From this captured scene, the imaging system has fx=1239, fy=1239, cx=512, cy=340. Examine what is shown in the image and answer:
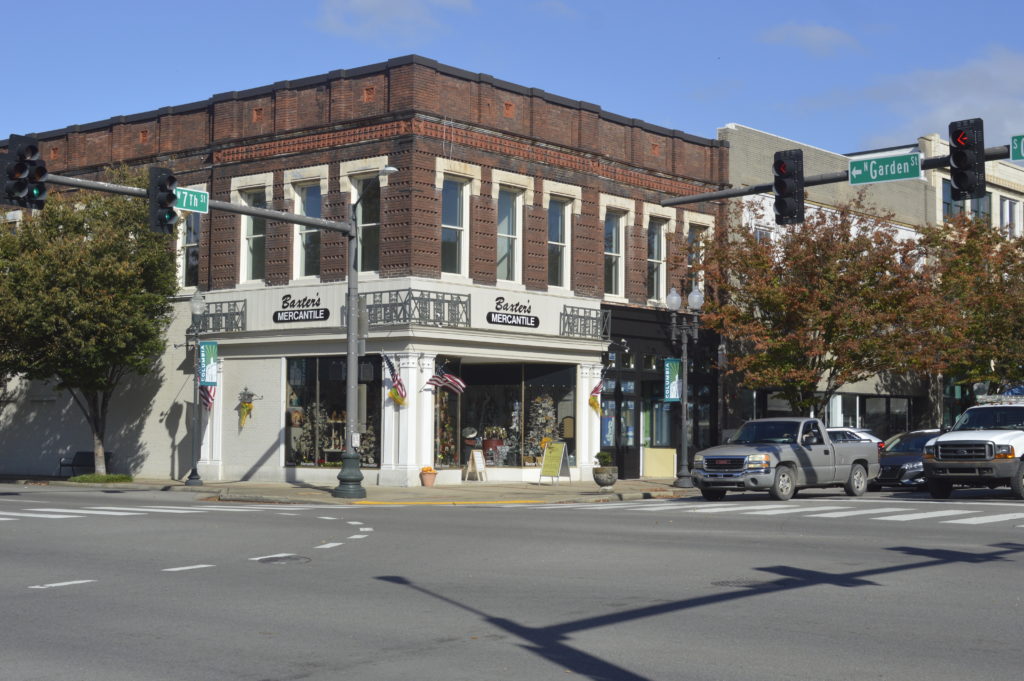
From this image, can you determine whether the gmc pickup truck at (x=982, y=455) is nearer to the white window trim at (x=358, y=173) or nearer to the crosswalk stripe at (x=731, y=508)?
the crosswalk stripe at (x=731, y=508)

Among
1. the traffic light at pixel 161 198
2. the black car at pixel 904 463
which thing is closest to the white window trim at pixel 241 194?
the traffic light at pixel 161 198

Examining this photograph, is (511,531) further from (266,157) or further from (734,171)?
(734,171)

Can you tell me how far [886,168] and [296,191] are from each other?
18585mm

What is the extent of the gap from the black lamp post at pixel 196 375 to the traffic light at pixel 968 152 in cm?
2063

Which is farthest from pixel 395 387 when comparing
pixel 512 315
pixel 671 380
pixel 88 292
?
pixel 671 380

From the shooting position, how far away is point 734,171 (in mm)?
40125

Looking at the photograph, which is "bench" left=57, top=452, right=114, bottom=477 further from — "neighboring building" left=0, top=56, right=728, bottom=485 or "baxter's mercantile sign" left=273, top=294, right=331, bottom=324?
"baxter's mercantile sign" left=273, top=294, right=331, bottom=324

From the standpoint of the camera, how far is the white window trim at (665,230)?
1463 inches

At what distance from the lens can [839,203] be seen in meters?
43.7

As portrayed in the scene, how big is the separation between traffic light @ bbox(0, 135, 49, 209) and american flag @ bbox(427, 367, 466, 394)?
46.1 feet

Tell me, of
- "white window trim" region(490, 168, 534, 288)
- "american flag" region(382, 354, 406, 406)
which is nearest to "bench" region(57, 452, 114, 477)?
"american flag" region(382, 354, 406, 406)

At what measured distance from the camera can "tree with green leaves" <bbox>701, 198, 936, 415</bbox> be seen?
34312 mm

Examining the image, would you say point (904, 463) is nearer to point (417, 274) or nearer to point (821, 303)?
point (821, 303)

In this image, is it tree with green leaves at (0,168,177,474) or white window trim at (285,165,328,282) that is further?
white window trim at (285,165,328,282)
